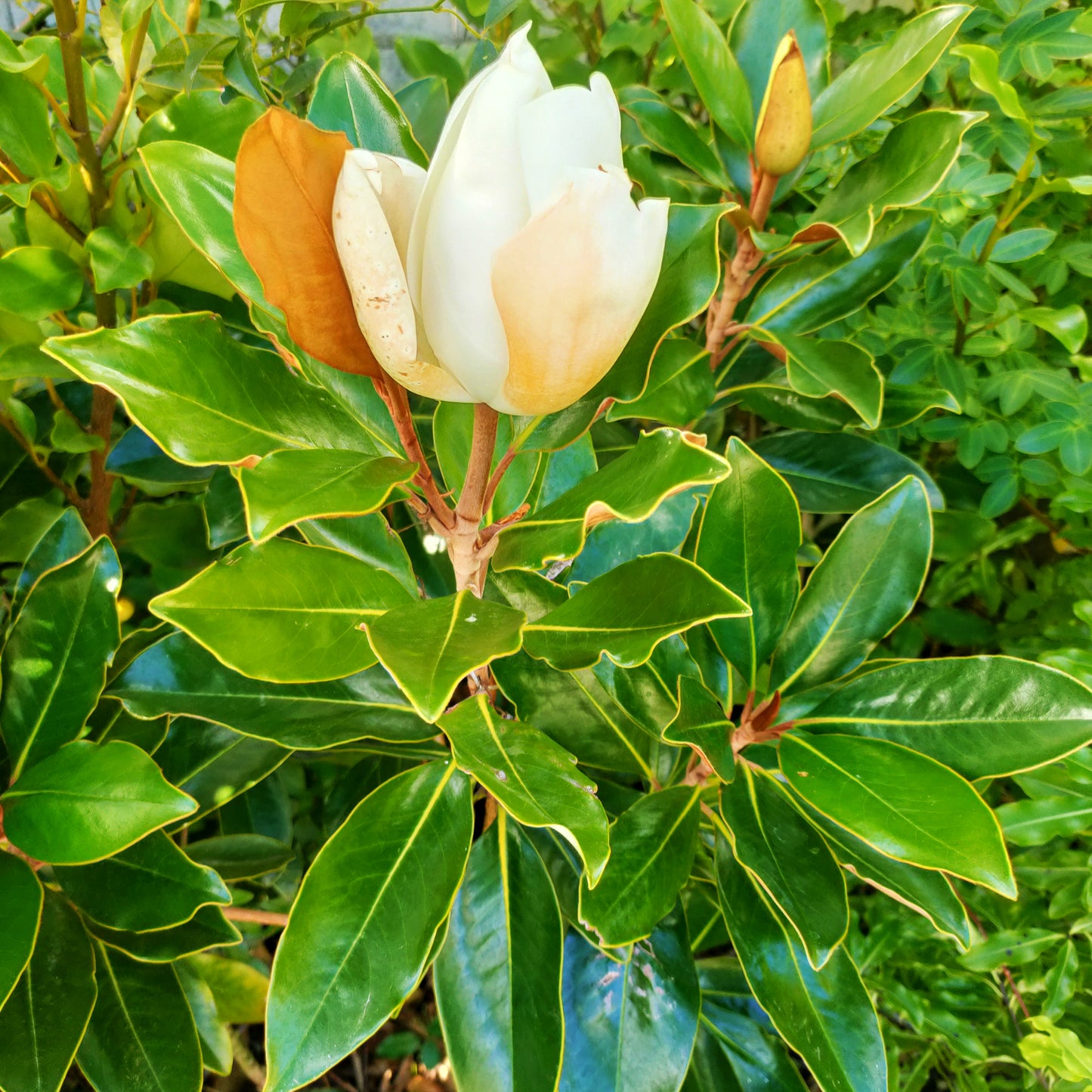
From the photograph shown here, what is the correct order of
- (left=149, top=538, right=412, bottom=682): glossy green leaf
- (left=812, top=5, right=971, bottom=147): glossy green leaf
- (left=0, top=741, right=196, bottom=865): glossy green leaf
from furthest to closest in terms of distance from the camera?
(left=812, top=5, right=971, bottom=147): glossy green leaf, (left=0, top=741, right=196, bottom=865): glossy green leaf, (left=149, top=538, right=412, bottom=682): glossy green leaf

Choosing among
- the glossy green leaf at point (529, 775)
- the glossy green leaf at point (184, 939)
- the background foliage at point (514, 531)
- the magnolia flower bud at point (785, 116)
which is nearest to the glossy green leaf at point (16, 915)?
the background foliage at point (514, 531)

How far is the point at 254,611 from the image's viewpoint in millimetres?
490

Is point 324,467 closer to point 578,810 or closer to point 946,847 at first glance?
point 578,810

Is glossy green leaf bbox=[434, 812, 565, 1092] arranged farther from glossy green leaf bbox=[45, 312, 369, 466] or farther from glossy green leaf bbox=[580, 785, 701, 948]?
glossy green leaf bbox=[45, 312, 369, 466]

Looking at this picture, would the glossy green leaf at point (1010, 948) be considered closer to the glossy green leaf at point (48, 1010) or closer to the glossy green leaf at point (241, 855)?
the glossy green leaf at point (241, 855)

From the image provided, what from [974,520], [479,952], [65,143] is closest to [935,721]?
[479,952]

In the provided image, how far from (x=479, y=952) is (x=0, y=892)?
377 mm

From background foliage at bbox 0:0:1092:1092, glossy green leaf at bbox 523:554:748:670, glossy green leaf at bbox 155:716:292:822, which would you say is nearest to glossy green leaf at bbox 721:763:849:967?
background foliage at bbox 0:0:1092:1092

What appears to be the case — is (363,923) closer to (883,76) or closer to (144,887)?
(144,887)

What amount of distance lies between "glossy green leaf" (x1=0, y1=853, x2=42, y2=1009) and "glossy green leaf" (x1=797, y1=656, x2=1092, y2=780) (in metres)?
0.64

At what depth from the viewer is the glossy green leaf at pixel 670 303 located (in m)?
0.51

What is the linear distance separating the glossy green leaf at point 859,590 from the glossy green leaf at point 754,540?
31mm

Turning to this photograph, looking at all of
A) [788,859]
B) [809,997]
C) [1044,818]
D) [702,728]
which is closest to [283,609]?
[702,728]

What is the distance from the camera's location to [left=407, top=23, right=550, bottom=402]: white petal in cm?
36
